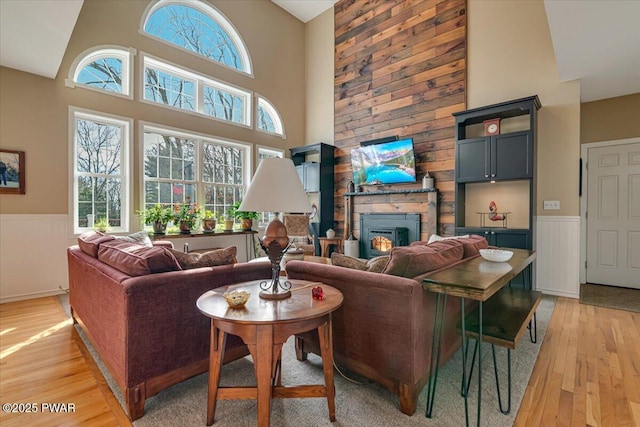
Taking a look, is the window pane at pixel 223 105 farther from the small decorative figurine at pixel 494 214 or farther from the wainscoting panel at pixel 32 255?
the small decorative figurine at pixel 494 214

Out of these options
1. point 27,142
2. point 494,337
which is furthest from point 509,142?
point 27,142

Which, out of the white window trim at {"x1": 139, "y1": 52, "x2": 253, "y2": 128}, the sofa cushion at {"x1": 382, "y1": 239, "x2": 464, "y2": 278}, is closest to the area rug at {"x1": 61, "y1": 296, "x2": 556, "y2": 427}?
the sofa cushion at {"x1": 382, "y1": 239, "x2": 464, "y2": 278}

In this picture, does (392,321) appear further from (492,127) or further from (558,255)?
(492,127)

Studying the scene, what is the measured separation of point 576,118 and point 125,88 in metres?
6.03

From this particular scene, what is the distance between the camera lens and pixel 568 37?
9.68 ft

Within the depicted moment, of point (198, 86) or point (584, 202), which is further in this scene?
point (198, 86)

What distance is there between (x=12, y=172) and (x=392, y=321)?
4516 millimetres

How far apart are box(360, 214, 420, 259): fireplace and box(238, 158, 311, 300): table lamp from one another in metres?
3.80

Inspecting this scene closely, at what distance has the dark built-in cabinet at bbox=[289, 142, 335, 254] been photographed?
6074mm

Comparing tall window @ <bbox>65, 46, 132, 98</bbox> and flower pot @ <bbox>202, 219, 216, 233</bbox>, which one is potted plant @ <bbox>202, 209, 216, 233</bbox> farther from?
tall window @ <bbox>65, 46, 132, 98</bbox>

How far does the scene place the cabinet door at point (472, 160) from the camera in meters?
4.09

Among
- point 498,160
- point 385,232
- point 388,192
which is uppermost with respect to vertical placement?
point 498,160

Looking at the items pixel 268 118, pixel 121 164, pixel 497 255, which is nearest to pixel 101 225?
pixel 121 164

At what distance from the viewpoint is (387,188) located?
553cm
